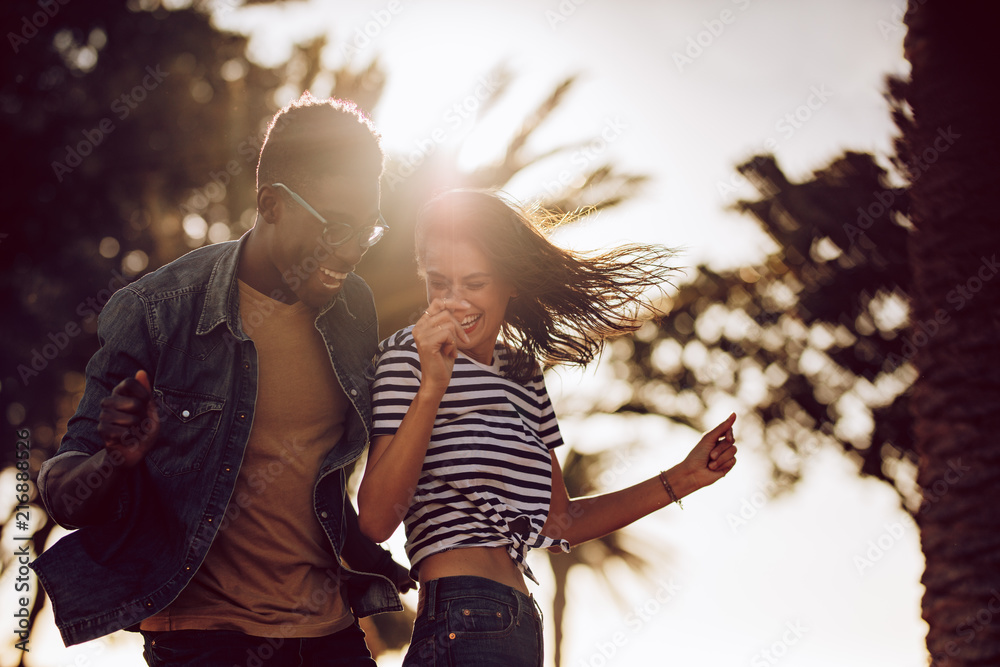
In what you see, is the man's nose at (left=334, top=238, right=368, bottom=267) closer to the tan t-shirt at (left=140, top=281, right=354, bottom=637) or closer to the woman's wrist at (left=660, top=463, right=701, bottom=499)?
the tan t-shirt at (left=140, top=281, right=354, bottom=637)

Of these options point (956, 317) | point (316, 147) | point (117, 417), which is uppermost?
point (956, 317)

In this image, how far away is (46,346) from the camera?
346 inches

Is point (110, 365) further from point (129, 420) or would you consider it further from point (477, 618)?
point (477, 618)

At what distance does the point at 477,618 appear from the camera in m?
2.43

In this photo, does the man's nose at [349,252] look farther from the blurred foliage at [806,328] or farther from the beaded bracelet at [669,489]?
the blurred foliage at [806,328]

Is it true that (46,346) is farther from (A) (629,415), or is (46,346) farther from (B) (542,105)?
(A) (629,415)

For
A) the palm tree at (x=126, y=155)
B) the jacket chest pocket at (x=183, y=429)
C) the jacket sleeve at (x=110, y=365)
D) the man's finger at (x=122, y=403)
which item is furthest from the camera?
the palm tree at (x=126, y=155)

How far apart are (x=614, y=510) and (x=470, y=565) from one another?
765 mm

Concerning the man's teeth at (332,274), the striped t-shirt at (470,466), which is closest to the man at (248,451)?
the man's teeth at (332,274)

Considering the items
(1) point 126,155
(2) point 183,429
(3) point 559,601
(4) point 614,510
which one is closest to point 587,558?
(3) point 559,601

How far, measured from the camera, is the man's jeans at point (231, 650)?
8.45 feet

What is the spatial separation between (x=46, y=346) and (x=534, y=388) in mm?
7379

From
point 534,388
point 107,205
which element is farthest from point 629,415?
point 534,388

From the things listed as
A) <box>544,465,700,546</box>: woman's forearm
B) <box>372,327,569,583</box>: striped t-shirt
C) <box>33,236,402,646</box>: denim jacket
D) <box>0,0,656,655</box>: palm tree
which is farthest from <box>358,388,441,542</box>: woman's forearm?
<box>0,0,656,655</box>: palm tree
